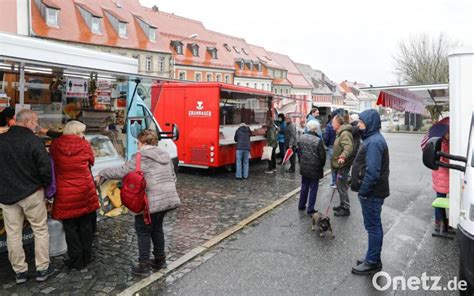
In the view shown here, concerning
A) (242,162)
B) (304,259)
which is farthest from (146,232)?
(242,162)

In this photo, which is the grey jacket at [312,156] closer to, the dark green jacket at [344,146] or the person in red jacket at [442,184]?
the dark green jacket at [344,146]

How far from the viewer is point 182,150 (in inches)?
476

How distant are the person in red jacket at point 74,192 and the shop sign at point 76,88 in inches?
88.4

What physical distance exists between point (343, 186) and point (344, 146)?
2.55 feet

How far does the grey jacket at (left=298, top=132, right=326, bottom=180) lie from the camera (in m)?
7.27

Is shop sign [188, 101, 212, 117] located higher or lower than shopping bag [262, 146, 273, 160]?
higher

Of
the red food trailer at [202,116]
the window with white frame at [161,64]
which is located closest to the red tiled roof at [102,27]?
the window with white frame at [161,64]

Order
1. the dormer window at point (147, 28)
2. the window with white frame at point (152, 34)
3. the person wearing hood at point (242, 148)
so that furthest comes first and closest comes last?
the window with white frame at point (152, 34)
the dormer window at point (147, 28)
the person wearing hood at point (242, 148)

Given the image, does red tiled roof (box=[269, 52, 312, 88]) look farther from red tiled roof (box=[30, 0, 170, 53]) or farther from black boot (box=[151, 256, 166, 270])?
black boot (box=[151, 256, 166, 270])

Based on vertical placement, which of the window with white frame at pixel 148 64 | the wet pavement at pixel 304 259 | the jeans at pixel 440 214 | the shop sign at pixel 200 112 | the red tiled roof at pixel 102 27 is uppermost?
the red tiled roof at pixel 102 27

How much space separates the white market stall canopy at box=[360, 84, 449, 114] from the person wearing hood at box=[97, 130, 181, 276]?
153 inches

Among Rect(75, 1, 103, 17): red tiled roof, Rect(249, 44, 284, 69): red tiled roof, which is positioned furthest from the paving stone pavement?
Rect(249, 44, 284, 69): red tiled roof

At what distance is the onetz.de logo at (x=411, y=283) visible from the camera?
451cm

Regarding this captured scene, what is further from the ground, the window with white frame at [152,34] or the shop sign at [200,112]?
the window with white frame at [152,34]
